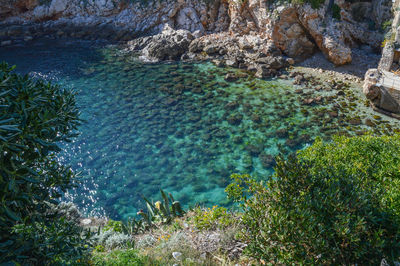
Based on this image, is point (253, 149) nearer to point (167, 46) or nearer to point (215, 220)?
point (215, 220)

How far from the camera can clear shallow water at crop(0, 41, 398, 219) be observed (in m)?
14.7

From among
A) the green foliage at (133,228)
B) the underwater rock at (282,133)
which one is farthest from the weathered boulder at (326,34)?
the green foliage at (133,228)

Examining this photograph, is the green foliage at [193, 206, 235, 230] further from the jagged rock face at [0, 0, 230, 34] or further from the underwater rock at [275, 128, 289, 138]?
the jagged rock face at [0, 0, 230, 34]

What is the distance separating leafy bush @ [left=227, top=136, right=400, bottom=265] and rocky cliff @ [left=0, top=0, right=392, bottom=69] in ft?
71.1

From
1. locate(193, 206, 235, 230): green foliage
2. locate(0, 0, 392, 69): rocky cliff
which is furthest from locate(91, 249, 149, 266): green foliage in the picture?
locate(0, 0, 392, 69): rocky cliff

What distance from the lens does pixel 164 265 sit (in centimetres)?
646

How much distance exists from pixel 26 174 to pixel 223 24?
33765mm

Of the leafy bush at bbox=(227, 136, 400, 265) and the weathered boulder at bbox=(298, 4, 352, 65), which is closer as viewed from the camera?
the leafy bush at bbox=(227, 136, 400, 265)

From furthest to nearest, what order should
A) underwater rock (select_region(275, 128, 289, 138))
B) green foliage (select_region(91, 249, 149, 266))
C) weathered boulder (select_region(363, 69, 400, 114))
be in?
weathered boulder (select_region(363, 69, 400, 114)) < underwater rock (select_region(275, 128, 289, 138)) < green foliage (select_region(91, 249, 149, 266))

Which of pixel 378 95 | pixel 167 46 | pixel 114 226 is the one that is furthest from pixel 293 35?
pixel 114 226

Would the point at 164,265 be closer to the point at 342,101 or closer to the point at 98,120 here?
the point at 98,120

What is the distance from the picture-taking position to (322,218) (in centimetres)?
539

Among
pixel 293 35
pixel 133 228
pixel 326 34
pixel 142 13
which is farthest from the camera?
pixel 142 13

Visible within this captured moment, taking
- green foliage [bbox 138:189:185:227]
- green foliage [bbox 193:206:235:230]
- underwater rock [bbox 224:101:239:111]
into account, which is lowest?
green foliage [bbox 138:189:185:227]
